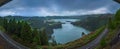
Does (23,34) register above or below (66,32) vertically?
above

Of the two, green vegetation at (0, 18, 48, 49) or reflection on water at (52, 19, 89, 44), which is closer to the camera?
green vegetation at (0, 18, 48, 49)

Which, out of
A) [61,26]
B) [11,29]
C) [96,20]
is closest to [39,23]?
[61,26]

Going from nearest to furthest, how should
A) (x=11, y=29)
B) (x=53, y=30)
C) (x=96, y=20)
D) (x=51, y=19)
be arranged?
(x=11, y=29) < (x=51, y=19) < (x=53, y=30) < (x=96, y=20)

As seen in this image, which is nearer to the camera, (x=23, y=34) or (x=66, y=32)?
(x=23, y=34)

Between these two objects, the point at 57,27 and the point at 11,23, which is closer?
the point at 11,23

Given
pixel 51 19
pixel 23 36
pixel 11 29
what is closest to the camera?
pixel 23 36

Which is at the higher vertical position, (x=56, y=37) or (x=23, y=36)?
(x=23, y=36)

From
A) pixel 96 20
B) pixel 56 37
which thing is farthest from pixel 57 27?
pixel 96 20

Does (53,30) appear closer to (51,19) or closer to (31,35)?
(51,19)

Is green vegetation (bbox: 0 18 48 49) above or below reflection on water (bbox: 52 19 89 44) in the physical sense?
above

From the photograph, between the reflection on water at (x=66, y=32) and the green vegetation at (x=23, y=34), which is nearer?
the green vegetation at (x=23, y=34)

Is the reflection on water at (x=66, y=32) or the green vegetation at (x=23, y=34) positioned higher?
the green vegetation at (x=23, y=34)
